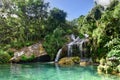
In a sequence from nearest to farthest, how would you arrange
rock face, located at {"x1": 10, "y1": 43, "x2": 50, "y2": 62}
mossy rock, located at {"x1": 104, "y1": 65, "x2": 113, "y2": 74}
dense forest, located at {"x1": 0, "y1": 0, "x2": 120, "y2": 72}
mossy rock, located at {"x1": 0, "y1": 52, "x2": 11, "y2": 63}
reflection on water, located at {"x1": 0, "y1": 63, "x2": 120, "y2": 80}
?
1. reflection on water, located at {"x1": 0, "y1": 63, "x2": 120, "y2": 80}
2. mossy rock, located at {"x1": 104, "y1": 65, "x2": 113, "y2": 74}
3. mossy rock, located at {"x1": 0, "y1": 52, "x2": 11, "y2": 63}
4. rock face, located at {"x1": 10, "y1": 43, "x2": 50, "y2": 62}
5. dense forest, located at {"x1": 0, "y1": 0, "x2": 120, "y2": 72}

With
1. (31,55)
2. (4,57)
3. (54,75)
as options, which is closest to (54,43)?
(31,55)

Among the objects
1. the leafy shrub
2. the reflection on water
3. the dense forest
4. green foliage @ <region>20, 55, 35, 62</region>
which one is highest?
the dense forest

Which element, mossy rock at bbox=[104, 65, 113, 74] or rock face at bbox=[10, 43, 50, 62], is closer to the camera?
mossy rock at bbox=[104, 65, 113, 74]

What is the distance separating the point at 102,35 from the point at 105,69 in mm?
8134

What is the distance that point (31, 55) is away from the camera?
28.5 metres

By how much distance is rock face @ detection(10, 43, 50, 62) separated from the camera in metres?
28.0

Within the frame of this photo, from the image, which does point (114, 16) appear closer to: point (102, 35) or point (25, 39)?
point (102, 35)

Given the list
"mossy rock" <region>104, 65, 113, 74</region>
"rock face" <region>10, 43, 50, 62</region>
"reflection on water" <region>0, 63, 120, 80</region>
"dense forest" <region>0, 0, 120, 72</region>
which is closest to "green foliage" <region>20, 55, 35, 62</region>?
"rock face" <region>10, 43, 50, 62</region>

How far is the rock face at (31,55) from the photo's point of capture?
28.0 metres

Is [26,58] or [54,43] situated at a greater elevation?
[54,43]

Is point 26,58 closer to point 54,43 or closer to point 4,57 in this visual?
point 4,57

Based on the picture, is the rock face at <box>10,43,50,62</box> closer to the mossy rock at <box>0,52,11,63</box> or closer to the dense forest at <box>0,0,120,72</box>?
the mossy rock at <box>0,52,11,63</box>

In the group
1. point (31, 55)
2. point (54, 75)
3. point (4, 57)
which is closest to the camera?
point (54, 75)

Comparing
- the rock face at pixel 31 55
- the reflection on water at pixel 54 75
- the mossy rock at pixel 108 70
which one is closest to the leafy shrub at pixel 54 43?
the rock face at pixel 31 55
